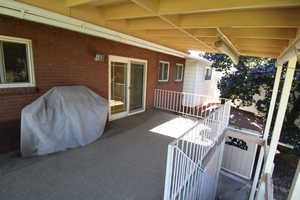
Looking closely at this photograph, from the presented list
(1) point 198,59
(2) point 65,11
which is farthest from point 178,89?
(2) point 65,11

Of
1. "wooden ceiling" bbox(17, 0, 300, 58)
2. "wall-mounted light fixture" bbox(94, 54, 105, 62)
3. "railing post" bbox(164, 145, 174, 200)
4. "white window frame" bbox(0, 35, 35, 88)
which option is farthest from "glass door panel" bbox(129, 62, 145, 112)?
"railing post" bbox(164, 145, 174, 200)

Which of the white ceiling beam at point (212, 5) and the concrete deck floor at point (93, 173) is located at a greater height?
the white ceiling beam at point (212, 5)

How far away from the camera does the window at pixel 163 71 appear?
7.04 m

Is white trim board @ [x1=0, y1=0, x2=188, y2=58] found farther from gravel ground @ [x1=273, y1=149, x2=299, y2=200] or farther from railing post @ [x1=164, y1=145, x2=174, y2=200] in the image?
gravel ground @ [x1=273, y1=149, x2=299, y2=200]

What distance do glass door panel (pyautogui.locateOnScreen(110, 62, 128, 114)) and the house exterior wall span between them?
33cm

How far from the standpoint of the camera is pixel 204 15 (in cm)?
275

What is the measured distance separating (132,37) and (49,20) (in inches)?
80.3

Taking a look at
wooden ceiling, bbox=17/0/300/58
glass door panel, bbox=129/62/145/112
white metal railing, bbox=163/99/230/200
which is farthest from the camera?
glass door panel, bbox=129/62/145/112

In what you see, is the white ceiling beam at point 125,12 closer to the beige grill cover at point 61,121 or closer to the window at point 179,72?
the beige grill cover at point 61,121

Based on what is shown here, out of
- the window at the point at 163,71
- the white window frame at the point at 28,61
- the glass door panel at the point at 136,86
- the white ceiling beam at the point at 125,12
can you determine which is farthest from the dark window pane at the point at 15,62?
the window at the point at 163,71

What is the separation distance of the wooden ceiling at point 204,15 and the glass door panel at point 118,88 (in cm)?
125

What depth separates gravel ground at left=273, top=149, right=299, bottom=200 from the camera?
415 cm

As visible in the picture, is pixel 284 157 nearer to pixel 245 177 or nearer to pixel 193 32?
pixel 245 177

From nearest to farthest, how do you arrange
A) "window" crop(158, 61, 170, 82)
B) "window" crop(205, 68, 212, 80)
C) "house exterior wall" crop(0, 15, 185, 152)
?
"house exterior wall" crop(0, 15, 185, 152) → "window" crop(158, 61, 170, 82) → "window" crop(205, 68, 212, 80)
